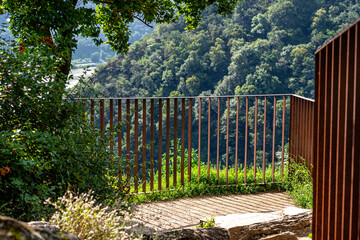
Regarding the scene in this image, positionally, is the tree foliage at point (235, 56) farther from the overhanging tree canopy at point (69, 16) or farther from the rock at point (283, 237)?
the rock at point (283, 237)

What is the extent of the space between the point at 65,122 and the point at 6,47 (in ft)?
2.27

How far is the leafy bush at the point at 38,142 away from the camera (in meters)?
2.27

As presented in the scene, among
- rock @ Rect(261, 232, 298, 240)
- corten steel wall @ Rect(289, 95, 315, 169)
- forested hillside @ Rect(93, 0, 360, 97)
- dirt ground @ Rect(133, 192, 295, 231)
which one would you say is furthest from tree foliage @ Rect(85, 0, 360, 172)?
rock @ Rect(261, 232, 298, 240)

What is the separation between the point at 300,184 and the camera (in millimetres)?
4195

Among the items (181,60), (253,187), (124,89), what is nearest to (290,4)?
(181,60)

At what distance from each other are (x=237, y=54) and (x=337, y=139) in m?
25.3

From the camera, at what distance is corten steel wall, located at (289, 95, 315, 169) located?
4103 mm

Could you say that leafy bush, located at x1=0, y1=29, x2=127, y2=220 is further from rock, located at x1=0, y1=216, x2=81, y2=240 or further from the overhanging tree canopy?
rock, located at x1=0, y1=216, x2=81, y2=240

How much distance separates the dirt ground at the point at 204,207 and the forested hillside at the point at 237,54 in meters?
20.4

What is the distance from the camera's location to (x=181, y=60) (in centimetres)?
2777

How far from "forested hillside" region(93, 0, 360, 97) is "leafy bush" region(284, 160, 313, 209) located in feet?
66.0

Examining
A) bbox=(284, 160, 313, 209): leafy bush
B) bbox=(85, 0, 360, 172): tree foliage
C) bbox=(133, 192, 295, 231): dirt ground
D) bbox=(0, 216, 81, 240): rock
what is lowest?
bbox=(133, 192, 295, 231): dirt ground

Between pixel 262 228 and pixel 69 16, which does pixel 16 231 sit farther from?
pixel 69 16

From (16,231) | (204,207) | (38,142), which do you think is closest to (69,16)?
(38,142)
